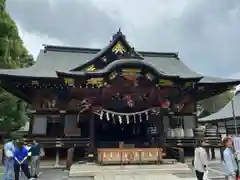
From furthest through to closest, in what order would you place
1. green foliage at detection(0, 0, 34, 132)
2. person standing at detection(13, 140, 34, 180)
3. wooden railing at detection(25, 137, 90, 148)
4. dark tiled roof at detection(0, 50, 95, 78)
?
1. green foliage at detection(0, 0, 34, 132)
2. dark tiled roof at detection(0, 50, 95, 78)
3. wooden railing at detection(25, 137, 90, 148)
4. person standing at detection(13, 140, 34, 180)

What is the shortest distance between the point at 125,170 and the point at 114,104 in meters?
3.68

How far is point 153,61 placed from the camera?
56.9ft

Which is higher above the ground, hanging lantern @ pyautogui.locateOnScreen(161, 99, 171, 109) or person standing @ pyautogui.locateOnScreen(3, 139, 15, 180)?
hanging lantern @ pyautogui.locateOnScreen(161, 99, 171, 109)

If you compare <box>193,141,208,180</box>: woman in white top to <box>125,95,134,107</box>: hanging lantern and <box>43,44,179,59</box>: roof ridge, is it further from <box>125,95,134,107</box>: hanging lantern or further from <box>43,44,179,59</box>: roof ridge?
<box>43,44,179,59</box>: roof ridge

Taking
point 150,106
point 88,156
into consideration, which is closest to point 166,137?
point 150,106

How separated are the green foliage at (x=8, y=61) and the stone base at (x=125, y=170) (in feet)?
25.1

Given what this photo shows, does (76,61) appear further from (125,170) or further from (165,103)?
(125,170)

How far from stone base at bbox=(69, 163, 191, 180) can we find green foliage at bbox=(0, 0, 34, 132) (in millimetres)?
7653

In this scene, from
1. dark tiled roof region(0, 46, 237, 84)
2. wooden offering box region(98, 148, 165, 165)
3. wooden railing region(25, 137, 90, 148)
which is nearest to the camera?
wooden offering box region(98, 148, 165, 165)

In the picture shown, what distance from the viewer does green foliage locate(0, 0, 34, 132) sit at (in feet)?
46.1

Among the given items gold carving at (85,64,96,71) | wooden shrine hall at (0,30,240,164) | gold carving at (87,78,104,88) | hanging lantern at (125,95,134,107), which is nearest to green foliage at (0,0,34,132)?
wooden shrine hall at (0,30,240,164)

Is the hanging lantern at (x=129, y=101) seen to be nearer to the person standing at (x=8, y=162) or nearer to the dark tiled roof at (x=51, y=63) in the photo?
the dark tiled roof at (x=51, y=63)

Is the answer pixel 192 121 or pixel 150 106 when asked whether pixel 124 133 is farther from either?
pixel 192 121

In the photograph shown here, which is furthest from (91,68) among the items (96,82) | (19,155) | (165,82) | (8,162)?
(8,162)
